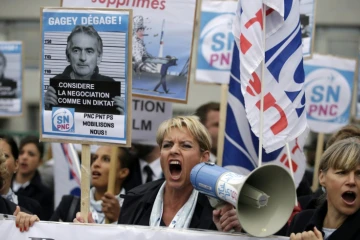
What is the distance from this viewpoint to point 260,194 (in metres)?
4.03

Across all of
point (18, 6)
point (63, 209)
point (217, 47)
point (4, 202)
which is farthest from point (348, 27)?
point (4, 202)

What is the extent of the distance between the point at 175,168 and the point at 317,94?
4.40 m

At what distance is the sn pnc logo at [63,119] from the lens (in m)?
4.58

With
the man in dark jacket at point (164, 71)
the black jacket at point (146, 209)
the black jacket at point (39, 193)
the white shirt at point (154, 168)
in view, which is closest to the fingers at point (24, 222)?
the black jacket at point (146, 209)

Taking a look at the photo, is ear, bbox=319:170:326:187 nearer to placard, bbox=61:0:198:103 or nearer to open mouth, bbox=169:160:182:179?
open mouth, bbox=169:160:182:179

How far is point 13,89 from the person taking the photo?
28.0 feet

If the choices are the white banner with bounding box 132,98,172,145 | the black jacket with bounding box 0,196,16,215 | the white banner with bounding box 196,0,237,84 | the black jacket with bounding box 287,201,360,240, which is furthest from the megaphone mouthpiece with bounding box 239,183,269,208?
the white banner with bounding box 196,0,237,84

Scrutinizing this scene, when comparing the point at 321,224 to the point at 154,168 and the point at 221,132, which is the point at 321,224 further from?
the point at 154,168

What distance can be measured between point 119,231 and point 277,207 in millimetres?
781

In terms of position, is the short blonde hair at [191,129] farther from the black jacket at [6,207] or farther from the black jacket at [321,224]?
the black jacket at [6,207]

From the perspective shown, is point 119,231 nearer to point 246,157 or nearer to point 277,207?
point 277,207

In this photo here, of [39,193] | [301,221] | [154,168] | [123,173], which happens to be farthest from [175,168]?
[39,193]

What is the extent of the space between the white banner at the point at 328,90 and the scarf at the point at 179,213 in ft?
14.0

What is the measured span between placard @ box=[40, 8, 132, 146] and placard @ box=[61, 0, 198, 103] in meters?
1.51
